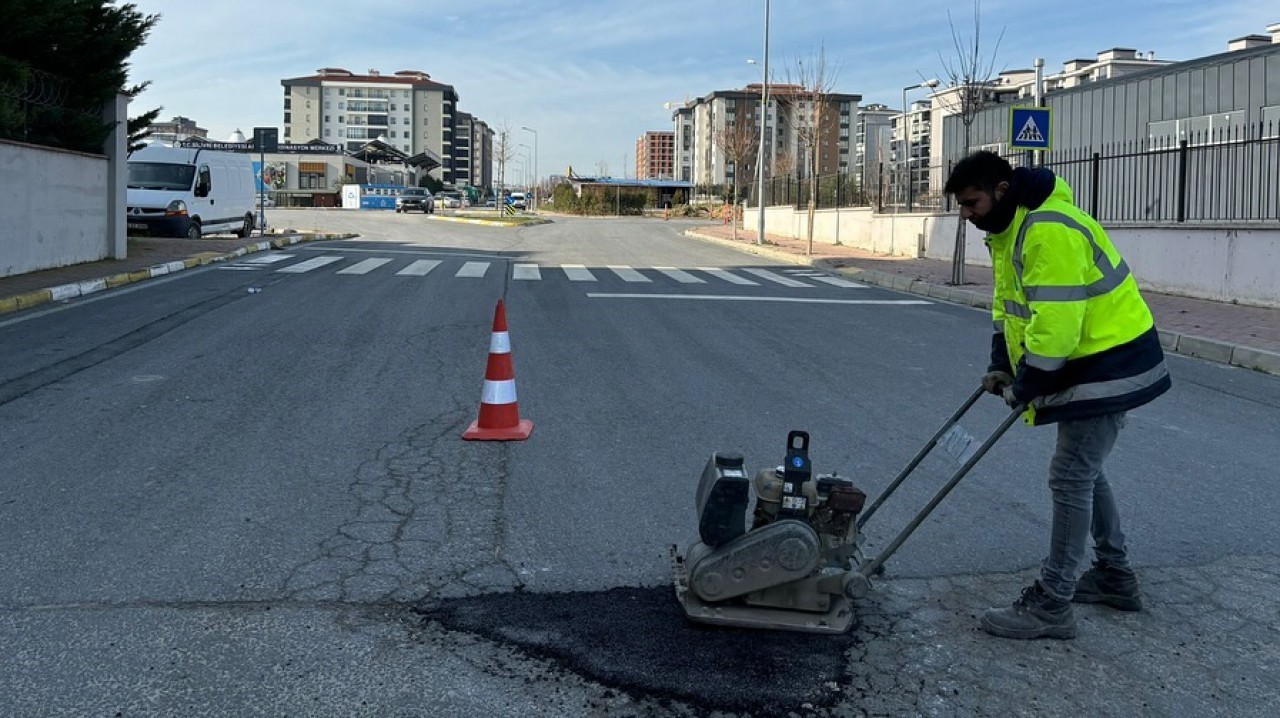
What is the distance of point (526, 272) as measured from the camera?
63.6 ft

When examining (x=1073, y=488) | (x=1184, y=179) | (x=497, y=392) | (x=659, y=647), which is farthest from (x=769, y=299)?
(x=659, y=647)

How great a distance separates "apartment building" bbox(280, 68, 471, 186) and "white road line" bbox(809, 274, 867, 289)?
13215 cm

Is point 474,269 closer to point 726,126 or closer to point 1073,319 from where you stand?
point 1073,319

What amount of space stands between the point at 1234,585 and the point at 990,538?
94 cm

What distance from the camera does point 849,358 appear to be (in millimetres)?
9781

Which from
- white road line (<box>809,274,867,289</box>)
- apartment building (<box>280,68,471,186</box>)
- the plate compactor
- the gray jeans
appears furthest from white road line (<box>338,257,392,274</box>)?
apartment building (<box>280,68,471,186</box>)

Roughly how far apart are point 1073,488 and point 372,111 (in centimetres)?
15796

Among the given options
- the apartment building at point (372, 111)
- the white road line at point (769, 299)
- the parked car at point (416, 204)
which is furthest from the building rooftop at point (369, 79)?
the white road line at point (769, 299)

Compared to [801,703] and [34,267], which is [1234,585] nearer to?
[801,703]

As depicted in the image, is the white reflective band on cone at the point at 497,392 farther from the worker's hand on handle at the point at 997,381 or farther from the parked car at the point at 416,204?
the parked car at the point at 416,204

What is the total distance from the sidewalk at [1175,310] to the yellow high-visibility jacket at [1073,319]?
7.17 metres

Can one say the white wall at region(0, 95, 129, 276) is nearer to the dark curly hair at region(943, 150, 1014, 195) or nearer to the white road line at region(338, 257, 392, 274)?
the white road line at region(338, 257, 392, 274)

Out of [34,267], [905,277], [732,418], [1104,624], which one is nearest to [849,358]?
[732,418]

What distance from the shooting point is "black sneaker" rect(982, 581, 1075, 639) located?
3.61 meters
